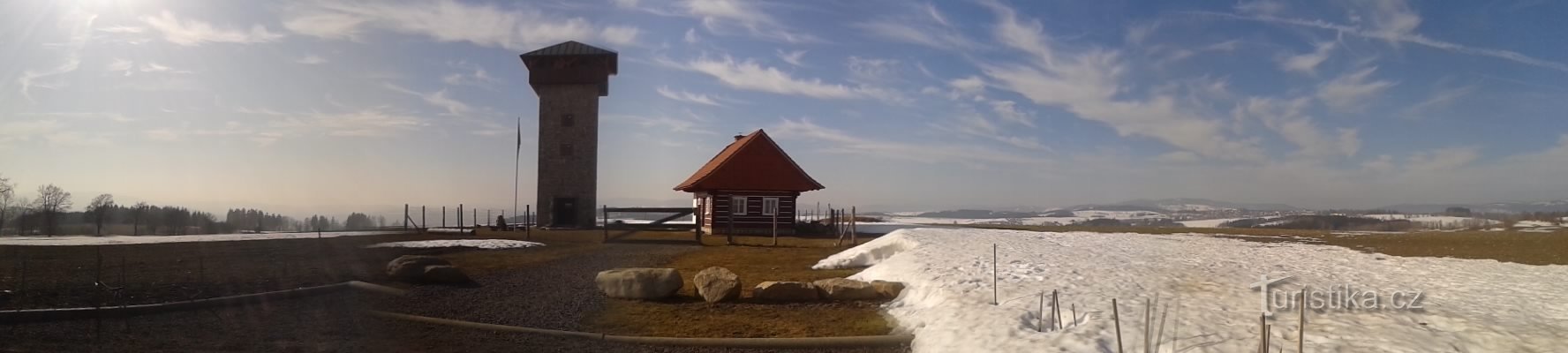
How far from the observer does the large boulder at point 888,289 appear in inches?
439

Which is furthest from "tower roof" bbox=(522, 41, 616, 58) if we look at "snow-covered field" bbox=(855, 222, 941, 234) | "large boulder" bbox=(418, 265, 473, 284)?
"large boulder" bbox=(418, 265, 473, 284)

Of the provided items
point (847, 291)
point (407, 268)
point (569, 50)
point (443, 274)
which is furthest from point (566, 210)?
point (847, 291)

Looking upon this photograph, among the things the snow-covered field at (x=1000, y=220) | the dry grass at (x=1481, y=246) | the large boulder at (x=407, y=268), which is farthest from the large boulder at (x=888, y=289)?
the snow-covered field at (x=1000, y=220)

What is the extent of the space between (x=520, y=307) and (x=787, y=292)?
3.65 meters

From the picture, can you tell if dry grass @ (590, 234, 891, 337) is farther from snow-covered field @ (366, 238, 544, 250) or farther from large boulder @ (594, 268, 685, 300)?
snow-covered field @ (366, 238, 544, 250)

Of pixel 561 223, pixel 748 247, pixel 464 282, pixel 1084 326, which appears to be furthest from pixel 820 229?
A: pixel 1084 326

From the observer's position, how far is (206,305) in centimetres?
905

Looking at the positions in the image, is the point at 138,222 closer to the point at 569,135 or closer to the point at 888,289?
the point at 569,135

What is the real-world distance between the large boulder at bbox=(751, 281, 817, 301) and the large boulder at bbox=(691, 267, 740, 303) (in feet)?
1.10

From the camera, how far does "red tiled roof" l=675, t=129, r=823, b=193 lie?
31.7 metres

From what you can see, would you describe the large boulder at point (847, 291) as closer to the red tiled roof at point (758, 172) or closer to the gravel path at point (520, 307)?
the gravel path at point (520, 307)

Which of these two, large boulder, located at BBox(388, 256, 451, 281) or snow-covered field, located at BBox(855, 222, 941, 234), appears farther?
snow-covered field, located at BBox(855, 222, 941, 234)

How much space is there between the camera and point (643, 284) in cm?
1115

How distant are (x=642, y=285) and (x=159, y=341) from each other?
5482 millimetres
